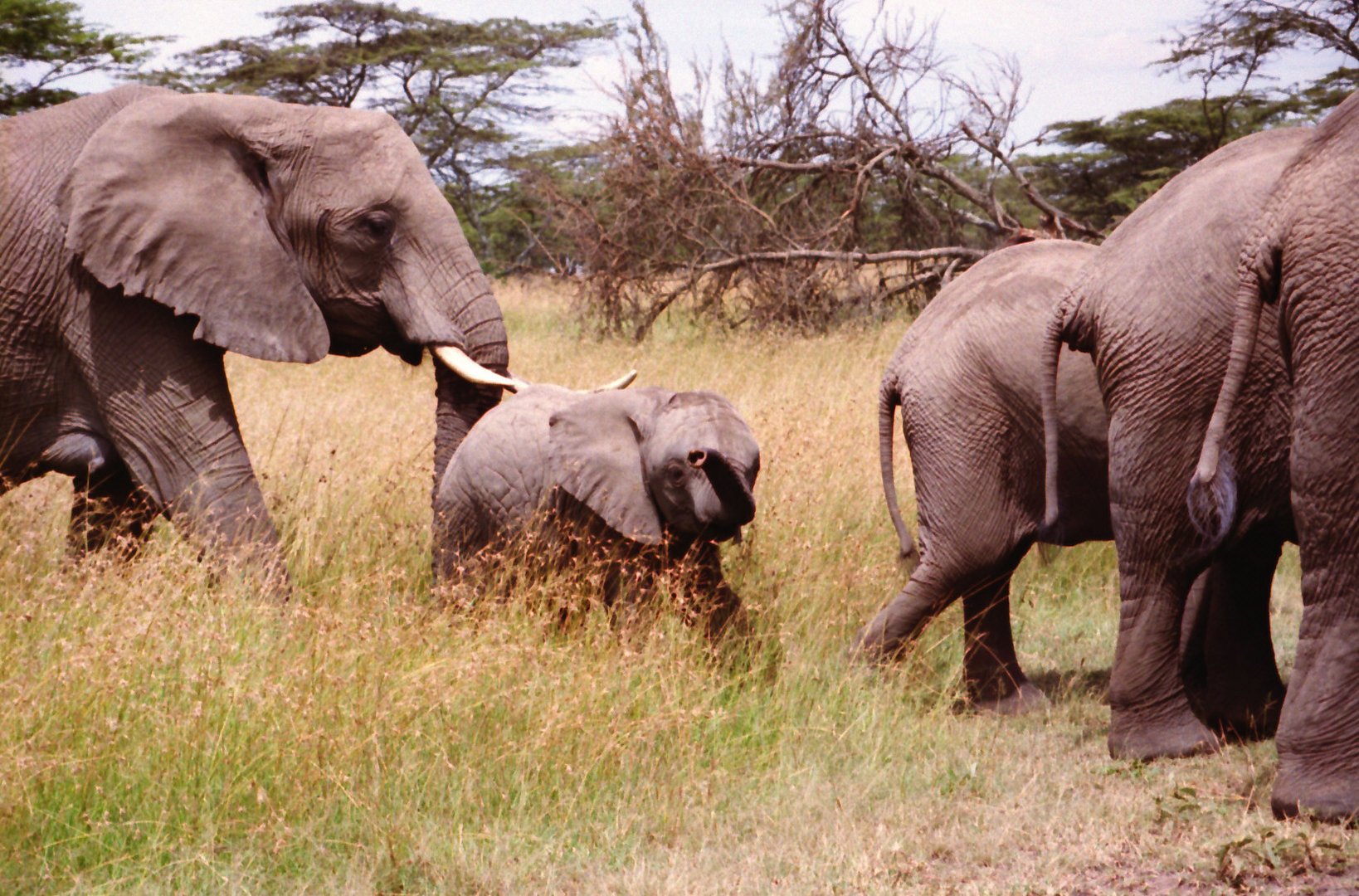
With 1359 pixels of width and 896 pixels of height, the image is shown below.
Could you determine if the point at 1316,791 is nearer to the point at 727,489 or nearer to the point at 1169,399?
the point at 1169,399

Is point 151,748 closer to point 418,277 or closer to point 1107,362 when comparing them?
point 418,277

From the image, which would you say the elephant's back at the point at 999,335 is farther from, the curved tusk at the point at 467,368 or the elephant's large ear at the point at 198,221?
the elephant's large ear at the point at 198,221

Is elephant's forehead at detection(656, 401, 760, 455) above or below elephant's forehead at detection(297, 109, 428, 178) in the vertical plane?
below

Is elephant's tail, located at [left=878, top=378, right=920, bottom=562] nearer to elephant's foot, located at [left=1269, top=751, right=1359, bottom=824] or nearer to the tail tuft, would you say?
the tail tuft

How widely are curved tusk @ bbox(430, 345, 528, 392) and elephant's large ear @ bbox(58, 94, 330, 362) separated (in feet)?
1.25

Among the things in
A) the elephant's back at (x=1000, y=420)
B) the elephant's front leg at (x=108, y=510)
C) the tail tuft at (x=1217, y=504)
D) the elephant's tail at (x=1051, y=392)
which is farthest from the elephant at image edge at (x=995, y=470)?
the elephant's front leg at (x=108, y=510)

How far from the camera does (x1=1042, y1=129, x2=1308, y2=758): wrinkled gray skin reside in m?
3.66

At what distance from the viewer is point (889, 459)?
15.8 feet

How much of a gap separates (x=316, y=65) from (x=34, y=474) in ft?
60.3

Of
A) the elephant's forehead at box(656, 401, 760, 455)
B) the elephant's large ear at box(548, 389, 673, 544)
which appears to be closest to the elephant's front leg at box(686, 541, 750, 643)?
the elephant's large ear at box(548, 389, 673, 544)

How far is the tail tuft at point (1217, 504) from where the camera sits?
3523 mm

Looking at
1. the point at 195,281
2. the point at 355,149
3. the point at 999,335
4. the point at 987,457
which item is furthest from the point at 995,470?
the point at 195,281

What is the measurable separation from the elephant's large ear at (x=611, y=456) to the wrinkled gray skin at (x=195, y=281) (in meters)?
0.63

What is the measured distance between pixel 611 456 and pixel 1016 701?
1.45 m
